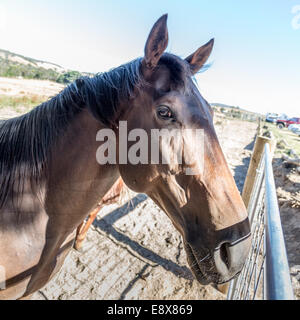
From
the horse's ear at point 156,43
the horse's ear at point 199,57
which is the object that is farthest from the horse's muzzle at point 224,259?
the horse's ear at point 199,57

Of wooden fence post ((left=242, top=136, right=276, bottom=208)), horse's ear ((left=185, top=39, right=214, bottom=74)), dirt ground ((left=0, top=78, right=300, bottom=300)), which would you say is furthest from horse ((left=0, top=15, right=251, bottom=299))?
wooden fence post ((left=242, top=136, right=276, bottom=208))

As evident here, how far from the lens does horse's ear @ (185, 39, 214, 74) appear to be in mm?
1714

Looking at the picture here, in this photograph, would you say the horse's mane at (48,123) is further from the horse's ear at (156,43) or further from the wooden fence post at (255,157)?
the wooden fence post at (255,157)

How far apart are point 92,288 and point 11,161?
7.57ft

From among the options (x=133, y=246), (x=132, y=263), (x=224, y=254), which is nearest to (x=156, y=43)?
(x=224, y=254)

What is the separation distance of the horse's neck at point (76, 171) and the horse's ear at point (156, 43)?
550mm

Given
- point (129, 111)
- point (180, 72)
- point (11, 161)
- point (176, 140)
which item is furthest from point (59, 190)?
point (180, 72)

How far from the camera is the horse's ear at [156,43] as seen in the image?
1.25 metres

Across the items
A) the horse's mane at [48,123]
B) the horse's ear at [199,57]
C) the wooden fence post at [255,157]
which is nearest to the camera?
the horse's mane at [48,123]

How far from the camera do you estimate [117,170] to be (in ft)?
5.03

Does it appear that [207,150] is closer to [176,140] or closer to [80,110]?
[176,140]

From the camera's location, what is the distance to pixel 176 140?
4.08 feet

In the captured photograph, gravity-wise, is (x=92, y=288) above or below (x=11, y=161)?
below
